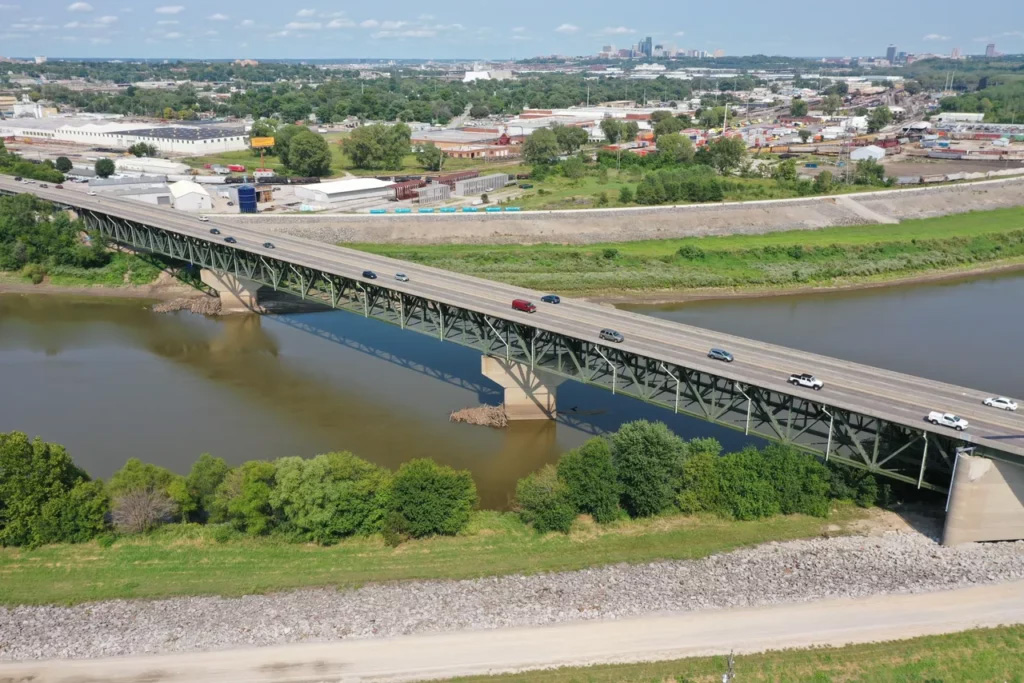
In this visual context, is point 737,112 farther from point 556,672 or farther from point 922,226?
point 556,672

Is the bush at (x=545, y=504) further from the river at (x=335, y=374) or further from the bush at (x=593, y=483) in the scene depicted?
the river at (x=335, y=374)

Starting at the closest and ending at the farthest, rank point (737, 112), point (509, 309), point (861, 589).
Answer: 1. point (861, 589)
2. point (509, 309)
3. point (737, 112)

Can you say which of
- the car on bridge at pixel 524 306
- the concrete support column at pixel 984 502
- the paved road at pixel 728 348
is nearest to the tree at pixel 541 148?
the paved road at pixel 728 348

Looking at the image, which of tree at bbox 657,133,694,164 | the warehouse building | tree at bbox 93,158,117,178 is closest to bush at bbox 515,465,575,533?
the warehouse building

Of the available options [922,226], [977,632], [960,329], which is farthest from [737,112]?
[977,632]

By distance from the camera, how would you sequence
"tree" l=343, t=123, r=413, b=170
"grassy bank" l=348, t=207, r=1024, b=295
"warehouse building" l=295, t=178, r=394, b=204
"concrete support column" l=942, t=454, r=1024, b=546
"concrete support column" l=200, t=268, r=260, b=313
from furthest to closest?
1. "tree" l=343, t=123, r=413, b=170
2. "warehouse building" l=295, t=178, r=394, b=204
3. "grassy bank" l=348, t=207, r=1024, b=295
4. "concrete support column" l=200, t=268, r=260, b=313
5. "concrete support column" l=942, t=454, r=1024, b=546

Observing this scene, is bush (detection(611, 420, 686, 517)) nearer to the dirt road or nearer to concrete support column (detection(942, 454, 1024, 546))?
the dirt road
